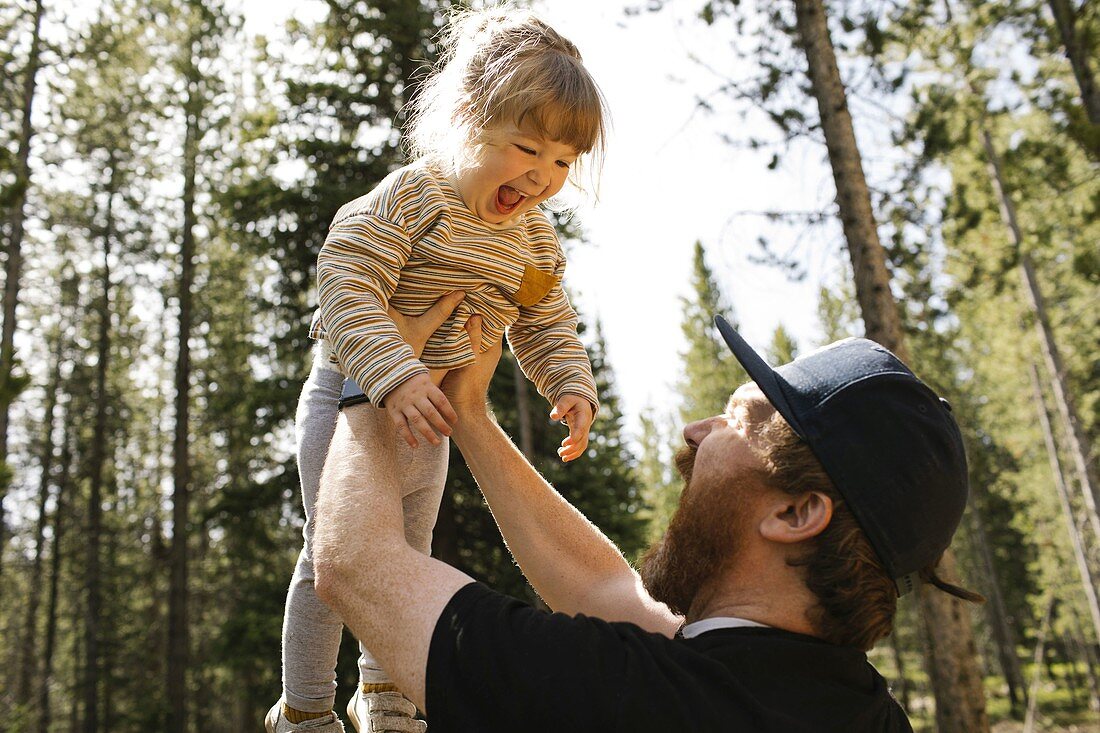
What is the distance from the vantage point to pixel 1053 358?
1675 cm

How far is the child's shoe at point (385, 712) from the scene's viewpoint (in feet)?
7.04

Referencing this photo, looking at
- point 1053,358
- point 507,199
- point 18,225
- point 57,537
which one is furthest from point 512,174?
point 57,537

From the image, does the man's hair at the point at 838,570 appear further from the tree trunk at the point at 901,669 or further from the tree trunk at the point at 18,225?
the tree trunk at the point at 901,669

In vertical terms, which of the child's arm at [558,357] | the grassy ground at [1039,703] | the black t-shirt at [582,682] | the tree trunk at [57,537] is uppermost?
the child's arm at [558,357]

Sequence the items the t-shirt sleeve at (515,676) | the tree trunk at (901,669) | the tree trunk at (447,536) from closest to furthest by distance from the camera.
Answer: the t-shirt sleeve at (515,676), the tree trunk at (447,536), the tree trunk at (901,669)

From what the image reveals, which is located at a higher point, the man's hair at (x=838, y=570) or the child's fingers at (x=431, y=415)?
the child's fingers at (x=431, y=415)

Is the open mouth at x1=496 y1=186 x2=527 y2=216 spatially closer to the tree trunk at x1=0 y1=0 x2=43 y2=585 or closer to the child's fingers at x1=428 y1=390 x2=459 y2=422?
the child's fingers at x1=428 y1=390 x2=459 y2=422

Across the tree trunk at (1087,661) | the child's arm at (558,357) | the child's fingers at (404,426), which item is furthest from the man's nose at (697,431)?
the tree trunk at (1087,661)

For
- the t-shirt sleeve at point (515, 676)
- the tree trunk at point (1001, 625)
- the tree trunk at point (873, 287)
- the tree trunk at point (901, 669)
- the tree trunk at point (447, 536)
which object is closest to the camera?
the t-shirt sleeve at point (515, 676)

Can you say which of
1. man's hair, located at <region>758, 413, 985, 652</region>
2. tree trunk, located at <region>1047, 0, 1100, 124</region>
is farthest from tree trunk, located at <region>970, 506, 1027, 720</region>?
man's hair, located at <region>758, 413, 985, 652</region>

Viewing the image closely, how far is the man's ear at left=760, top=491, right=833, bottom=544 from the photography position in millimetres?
1677

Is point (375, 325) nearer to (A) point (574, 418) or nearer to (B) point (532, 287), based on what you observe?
(B) point (532, 287)

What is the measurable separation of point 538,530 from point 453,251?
0.71 metres

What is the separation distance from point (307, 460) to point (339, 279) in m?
0.49
